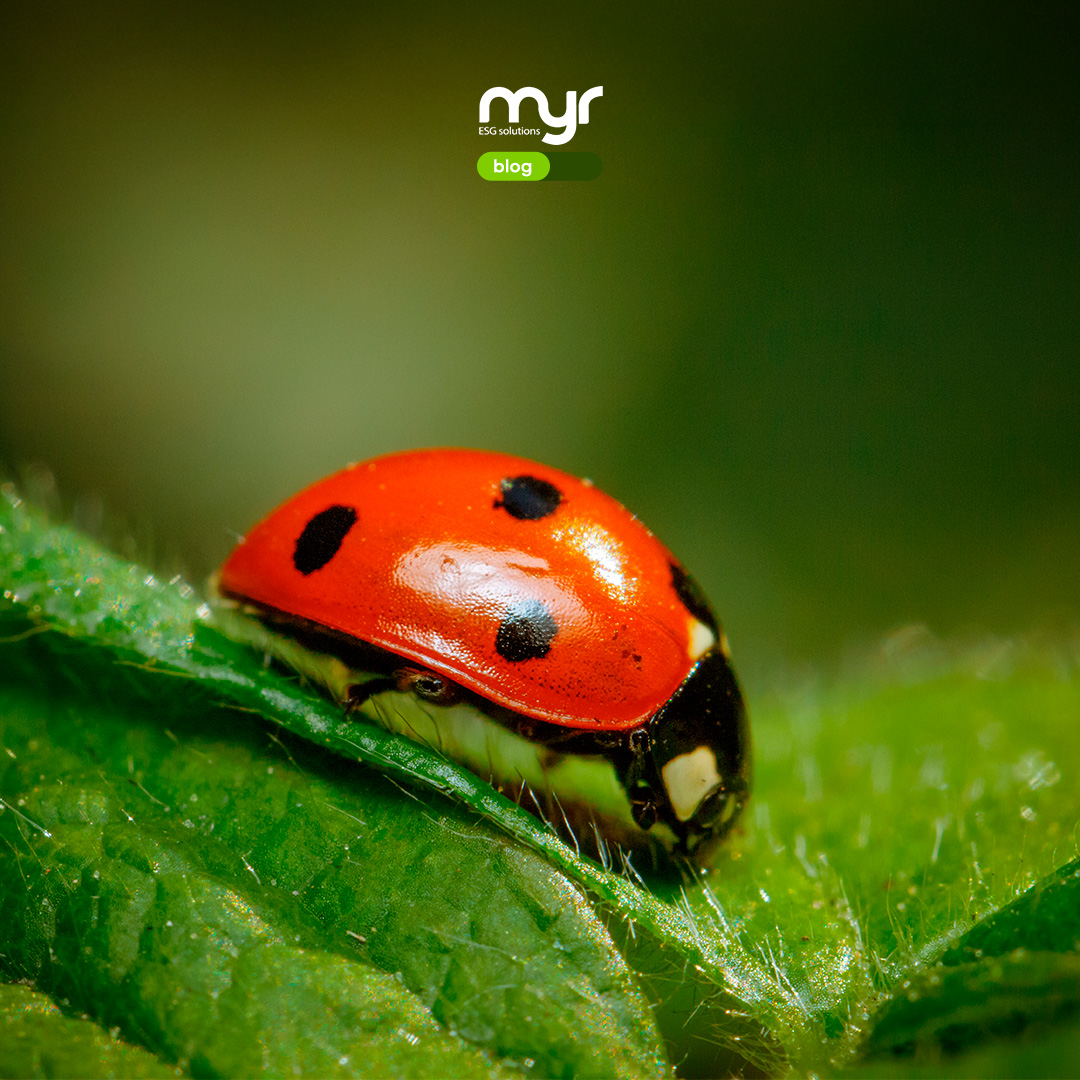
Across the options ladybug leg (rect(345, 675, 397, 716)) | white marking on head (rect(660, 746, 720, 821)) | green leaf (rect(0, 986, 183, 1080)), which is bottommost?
white marking on head (rect(660, 746, 720, 821))

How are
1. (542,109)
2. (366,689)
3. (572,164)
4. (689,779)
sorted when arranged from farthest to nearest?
(572,164)
(542,109)
(689,779)
(366,689)

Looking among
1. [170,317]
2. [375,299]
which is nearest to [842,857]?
[375,299]

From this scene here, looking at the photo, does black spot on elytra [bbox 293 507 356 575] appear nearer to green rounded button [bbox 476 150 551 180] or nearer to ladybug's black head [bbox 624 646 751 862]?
ladybug's black head [bbox 624 646 751 862]

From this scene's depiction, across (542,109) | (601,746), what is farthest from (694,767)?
(542,109)

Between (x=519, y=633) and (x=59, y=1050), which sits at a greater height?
(x=519, y=633)

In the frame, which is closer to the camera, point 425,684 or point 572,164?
point 425,684

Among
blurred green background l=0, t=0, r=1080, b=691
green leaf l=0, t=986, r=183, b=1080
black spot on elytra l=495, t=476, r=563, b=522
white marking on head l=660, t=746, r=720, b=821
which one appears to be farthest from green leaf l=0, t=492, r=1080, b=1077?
blurred green background l=0, t=0, r=1080, b=691

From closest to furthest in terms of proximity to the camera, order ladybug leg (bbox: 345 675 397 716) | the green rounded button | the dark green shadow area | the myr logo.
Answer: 1. ladybug leg (bbox: 345 675 397 716)
2. the myr logo
3. the green rounded button
4. the dark green shadow area

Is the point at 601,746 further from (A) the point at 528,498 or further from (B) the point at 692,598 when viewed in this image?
(A) the point at 528,498
